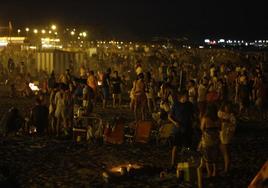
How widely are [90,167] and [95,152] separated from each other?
141 centimetres

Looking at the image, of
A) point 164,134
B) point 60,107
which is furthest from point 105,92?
point 164,134

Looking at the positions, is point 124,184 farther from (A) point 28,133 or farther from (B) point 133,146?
(A) point 28,133

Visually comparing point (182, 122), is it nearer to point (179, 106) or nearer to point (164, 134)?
point (179, 106)

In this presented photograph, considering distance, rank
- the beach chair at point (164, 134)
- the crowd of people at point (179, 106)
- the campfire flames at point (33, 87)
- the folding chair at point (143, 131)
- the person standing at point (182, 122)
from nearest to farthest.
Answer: the crowd of people at point (179, 106) → the person standing at point (182, 122) → the beach chair at point (164, 134) → the folding chair at point (143, 131) → the campfire flames at point (33, 87)

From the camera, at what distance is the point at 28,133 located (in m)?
14.2

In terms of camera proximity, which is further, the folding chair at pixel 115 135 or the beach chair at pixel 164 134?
the folding chair at pixel 115 135

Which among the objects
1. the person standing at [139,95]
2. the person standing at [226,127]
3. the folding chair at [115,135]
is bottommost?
the folding chair at [115,135]

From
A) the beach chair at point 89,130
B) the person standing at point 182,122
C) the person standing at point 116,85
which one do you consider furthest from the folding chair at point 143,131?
the person standing at point 116,85

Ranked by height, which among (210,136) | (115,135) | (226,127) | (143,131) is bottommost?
(115,135)

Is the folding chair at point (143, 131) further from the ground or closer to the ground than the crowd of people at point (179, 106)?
closer to the ground

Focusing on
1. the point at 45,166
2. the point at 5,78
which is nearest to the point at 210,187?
the point at 45,166

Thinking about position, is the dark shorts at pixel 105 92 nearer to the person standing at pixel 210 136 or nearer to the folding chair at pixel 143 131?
the folding chair at pixel 143 131

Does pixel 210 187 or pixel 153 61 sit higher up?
pixel 153 61

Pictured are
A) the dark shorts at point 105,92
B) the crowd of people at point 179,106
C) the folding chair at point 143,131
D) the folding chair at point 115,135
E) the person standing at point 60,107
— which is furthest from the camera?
the dark shorts at point 105,92
